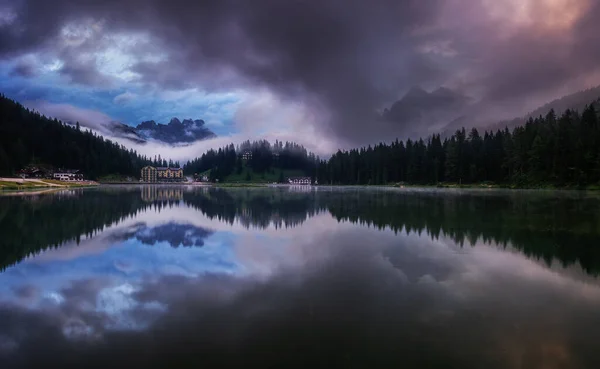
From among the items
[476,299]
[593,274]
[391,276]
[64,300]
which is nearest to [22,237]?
[64,300]

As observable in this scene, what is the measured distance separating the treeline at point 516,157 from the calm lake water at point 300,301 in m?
96.9

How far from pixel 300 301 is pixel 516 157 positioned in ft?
436

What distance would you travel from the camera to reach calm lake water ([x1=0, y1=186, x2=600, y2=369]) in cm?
771

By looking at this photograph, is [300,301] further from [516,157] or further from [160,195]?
[516,157]

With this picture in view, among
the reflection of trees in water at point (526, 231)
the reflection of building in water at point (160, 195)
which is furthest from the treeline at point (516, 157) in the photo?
the reflection of building in water at point (160, 195)

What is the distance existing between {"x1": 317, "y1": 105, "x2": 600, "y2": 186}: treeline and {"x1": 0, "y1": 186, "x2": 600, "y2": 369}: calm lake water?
9688 cm

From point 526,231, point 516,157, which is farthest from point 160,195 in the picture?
point 516,157

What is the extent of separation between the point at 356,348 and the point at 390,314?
2.39 meters

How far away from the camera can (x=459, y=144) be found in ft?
514

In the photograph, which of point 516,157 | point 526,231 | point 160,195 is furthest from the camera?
point 516,157

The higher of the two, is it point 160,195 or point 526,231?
point 526,231

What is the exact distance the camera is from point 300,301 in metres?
10.9

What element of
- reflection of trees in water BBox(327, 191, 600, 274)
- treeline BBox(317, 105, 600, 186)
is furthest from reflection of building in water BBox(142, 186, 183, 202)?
treeline BBox(317, 105, 600, 186)

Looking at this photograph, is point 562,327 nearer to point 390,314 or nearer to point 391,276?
point 390,314
